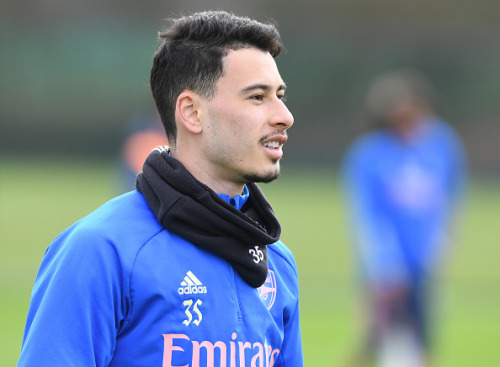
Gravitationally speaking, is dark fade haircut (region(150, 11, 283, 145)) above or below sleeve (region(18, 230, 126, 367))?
above

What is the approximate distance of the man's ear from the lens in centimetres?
311

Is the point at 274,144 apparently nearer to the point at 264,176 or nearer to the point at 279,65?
the point at 264,176

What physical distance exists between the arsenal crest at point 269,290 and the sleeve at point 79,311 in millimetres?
518

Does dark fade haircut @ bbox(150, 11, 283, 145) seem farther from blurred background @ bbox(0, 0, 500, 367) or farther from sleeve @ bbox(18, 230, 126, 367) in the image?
blurred background @ bbox(0, 0, 500, 367)

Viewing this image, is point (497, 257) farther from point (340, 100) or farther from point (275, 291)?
point (340, 100)

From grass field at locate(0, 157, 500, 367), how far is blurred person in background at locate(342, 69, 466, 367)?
127 cm

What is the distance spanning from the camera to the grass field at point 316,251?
10.6 meters

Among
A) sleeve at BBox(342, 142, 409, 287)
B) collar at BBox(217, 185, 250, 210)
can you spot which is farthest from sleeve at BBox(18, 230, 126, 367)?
sleeve at BBox(342, 142, 409, 287)

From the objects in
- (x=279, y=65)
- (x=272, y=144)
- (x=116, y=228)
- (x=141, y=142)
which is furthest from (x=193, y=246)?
(x=279, y=65)

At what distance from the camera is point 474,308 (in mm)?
12781

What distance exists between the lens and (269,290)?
3143 millimetres

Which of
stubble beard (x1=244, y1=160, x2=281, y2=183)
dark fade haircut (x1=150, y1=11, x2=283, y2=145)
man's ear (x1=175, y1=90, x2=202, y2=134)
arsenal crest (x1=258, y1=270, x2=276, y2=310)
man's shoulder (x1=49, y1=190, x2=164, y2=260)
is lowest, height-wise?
arsenal crest (x1=258, y1=270, x2=276, y2=310)

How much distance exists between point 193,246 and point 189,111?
45cm

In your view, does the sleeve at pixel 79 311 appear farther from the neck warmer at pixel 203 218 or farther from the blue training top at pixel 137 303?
the neck warmer at pixel 203 218
